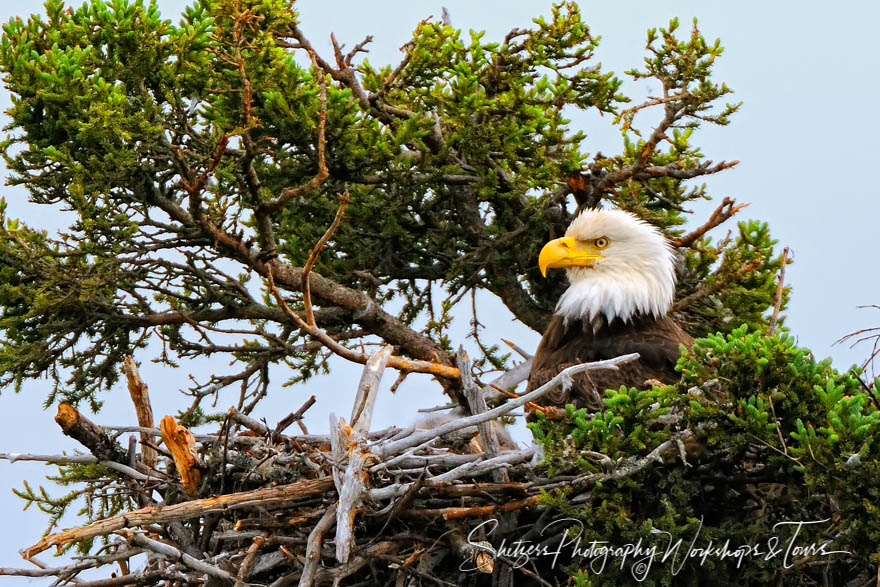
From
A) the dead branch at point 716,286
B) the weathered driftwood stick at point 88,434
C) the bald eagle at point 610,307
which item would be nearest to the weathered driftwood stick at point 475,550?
the bald eagle at point 610,307

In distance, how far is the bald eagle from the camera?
604cm

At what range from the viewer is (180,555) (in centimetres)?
499

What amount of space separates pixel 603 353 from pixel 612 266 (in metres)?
0.75

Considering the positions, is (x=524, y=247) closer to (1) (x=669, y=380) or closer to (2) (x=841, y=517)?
(1) (x=669, y=380)

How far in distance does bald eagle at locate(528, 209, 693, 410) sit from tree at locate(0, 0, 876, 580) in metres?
0.21

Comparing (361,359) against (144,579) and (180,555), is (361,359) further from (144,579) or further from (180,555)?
(144,579)

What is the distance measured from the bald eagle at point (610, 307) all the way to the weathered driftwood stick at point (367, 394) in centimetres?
123

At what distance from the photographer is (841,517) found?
470 cm

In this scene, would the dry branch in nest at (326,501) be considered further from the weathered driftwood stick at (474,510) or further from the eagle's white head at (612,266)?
the eagle's white head at (612,266)

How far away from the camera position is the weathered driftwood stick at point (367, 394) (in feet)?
16.0

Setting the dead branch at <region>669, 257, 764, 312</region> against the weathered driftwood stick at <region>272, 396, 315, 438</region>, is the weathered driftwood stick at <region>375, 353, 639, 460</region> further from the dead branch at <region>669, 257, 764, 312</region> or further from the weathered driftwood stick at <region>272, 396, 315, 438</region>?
the dead branch at <region>669, 257, 764, 312</region>

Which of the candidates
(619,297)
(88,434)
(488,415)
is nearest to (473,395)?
(488,415)

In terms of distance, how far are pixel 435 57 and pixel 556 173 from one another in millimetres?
931

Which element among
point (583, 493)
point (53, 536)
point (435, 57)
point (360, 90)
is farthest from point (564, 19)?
point (53, 536)
